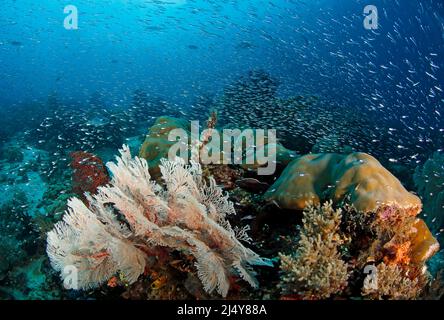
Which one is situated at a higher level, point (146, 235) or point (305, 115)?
point (146, 235)

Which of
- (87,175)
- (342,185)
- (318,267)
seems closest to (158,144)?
(87,175)

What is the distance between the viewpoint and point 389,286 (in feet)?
12.0

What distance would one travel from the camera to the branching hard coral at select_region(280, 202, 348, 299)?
3549 mm

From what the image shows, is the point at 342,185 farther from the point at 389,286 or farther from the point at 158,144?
the point at 158,144

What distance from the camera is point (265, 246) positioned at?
464 cm

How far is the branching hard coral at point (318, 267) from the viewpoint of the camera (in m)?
3.55

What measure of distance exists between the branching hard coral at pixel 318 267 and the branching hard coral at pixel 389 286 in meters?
0.30

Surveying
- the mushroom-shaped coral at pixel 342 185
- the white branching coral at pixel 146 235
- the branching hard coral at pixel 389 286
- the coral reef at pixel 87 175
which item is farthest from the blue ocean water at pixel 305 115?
the branching hard coral at pixel 389 286

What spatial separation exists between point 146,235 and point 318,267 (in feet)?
7.01

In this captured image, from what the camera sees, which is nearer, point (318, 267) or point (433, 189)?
point (318, 267)

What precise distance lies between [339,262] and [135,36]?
4081 inches

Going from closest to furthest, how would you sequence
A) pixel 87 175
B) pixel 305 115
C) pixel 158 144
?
pixel 158 144
pixel 87 175
pixel 305 115

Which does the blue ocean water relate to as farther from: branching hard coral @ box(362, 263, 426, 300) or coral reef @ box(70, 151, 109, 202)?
branching hard coral @ box(362, 263, 426, 300)

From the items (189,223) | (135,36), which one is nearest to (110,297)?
(189,223)
